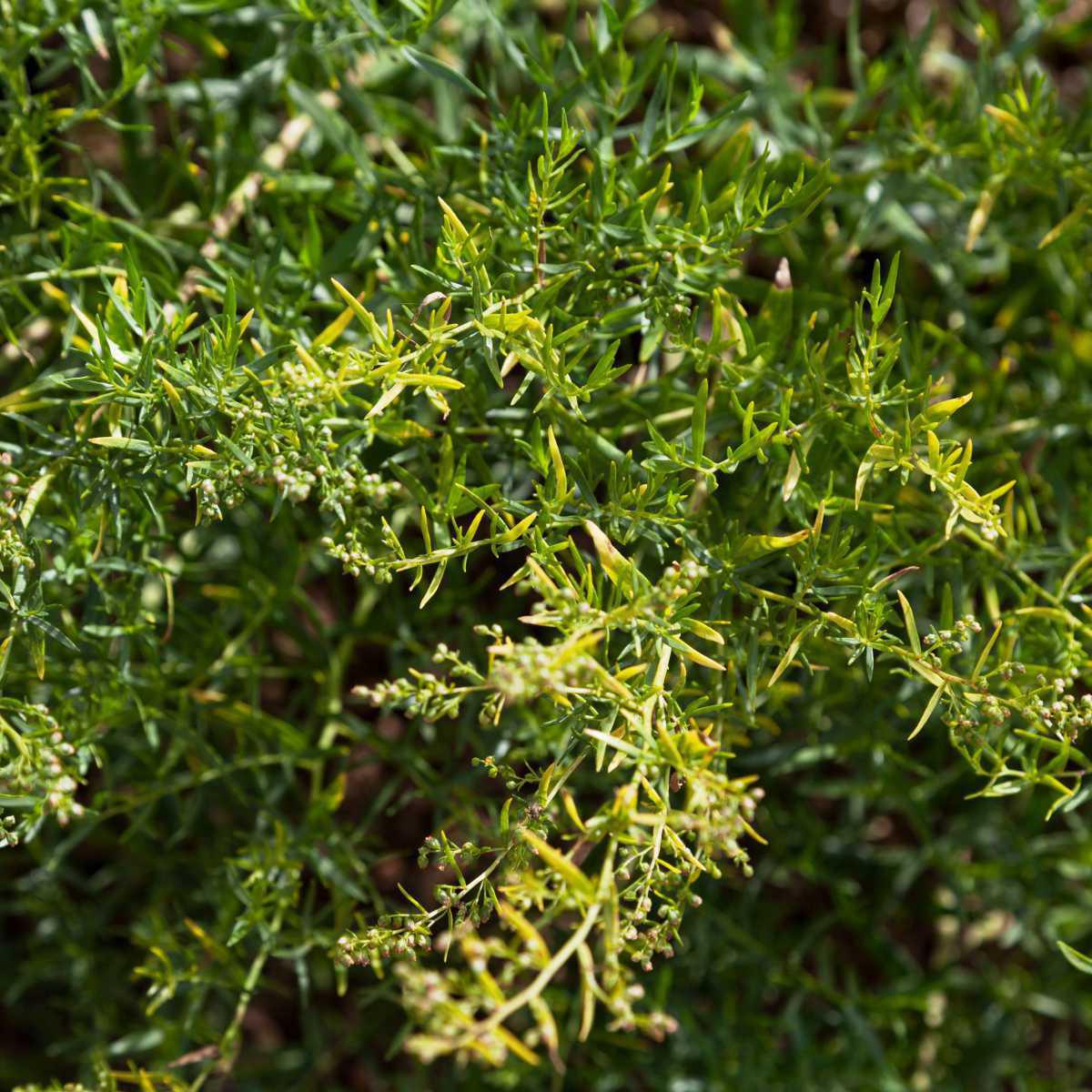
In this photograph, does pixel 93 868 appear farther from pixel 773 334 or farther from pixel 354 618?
pixel 773 334

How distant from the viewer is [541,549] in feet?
1.74

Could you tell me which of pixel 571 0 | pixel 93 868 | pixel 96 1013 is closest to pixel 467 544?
pixel 571 0

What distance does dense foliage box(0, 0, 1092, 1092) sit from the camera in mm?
529

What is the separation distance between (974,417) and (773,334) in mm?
225

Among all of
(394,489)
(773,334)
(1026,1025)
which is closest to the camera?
(394,489)

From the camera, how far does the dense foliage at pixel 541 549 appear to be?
53 centimetres

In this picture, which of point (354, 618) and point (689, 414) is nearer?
point (689, 414)

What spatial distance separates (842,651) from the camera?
0.66 meters

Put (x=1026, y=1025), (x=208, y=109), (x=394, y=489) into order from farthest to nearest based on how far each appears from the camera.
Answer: (x=1026, y=1025) → (x=208, y=109) → (x=394, y=489)

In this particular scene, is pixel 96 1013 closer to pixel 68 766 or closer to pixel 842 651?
pixel 68 766

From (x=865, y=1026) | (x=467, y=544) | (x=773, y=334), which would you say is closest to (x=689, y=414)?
(x=773, y=334)

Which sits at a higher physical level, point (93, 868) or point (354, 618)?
point (354, 618)

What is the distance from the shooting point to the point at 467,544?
1.78 feet

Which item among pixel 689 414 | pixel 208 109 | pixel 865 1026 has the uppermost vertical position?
pixel 208 109
